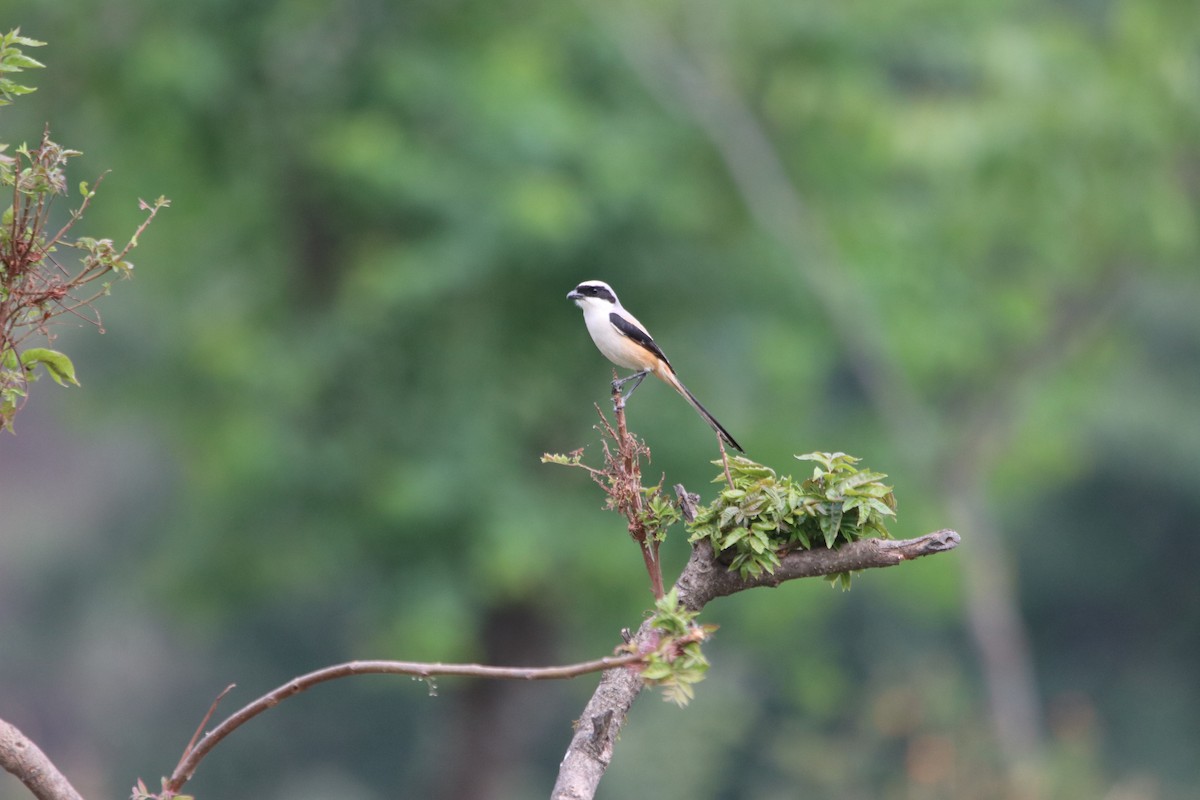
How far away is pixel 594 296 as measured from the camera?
450cm

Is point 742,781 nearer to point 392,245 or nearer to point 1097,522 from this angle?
point 1097,522

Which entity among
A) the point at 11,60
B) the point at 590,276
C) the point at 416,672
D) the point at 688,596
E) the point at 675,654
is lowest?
the point at 416,672

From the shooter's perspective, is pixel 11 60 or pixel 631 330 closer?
pixel 11 60

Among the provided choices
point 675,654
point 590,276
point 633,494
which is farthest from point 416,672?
point 590,276

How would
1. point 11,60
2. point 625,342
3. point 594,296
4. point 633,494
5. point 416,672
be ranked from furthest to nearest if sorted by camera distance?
1. point 594,296
2. point 625,342
3. point 633,494
4. point 11,60
5. point 416,672

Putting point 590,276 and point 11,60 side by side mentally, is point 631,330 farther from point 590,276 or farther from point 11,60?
point 590,276

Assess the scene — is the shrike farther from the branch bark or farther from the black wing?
the branch bark

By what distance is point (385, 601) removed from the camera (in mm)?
13195

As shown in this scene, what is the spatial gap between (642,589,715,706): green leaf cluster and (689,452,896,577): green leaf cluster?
27cm

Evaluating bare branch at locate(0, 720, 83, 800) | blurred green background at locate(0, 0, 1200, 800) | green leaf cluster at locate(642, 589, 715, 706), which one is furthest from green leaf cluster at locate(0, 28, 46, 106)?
blurred green background at locate(0, 0, 1200, 800)

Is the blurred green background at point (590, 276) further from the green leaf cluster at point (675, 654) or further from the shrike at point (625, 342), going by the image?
the green leaf cluster at point (675, 654)

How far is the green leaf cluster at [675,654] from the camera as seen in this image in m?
2.54

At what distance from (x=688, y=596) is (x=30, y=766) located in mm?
1377

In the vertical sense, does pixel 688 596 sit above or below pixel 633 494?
below
